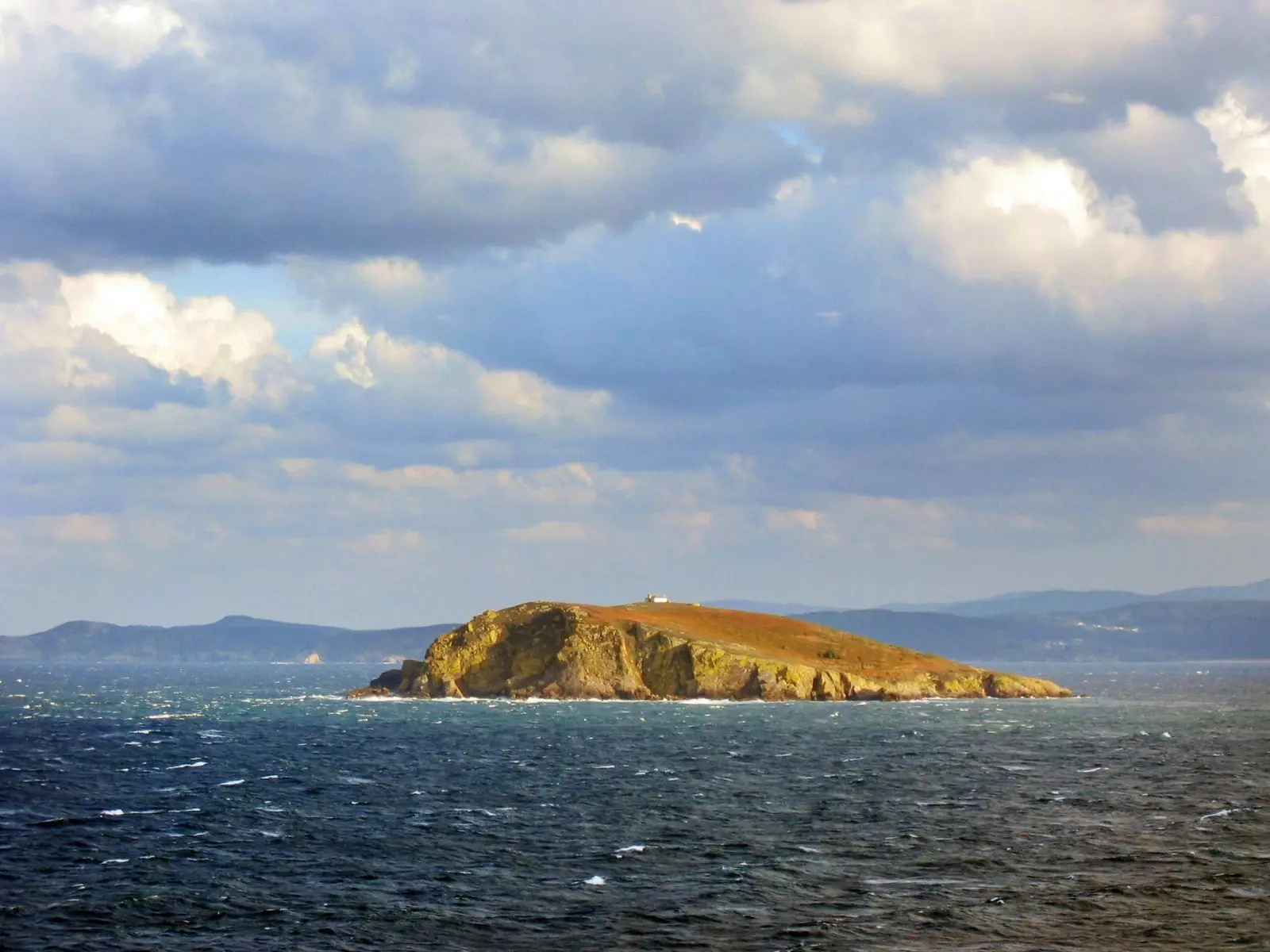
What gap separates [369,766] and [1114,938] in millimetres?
69466

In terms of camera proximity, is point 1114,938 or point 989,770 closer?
point 1114,938

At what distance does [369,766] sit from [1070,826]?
177ft

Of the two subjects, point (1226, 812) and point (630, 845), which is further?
point (1226, 812)

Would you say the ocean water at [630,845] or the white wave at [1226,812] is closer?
the ocean water at [630,845]

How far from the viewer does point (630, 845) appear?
70.4m

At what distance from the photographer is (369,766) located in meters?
109

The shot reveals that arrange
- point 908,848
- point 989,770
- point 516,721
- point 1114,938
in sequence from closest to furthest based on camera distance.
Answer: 1. point 1114,938
2. point 908,848
3. point 989,770
4. point 516,721

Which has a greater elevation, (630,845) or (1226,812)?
(630,845)

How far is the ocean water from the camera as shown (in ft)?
170

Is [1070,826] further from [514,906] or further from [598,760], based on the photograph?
[598,760]

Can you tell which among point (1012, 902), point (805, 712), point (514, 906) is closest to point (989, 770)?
point (1012, 902)

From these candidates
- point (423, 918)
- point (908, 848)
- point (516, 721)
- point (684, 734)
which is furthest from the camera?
point (516, 721)

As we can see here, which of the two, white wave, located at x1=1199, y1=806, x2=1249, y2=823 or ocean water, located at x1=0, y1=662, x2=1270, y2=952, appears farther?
white wave, located at x1=1199, y1=806, x2=1249, y2=823

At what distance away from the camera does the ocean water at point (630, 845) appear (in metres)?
51.9
